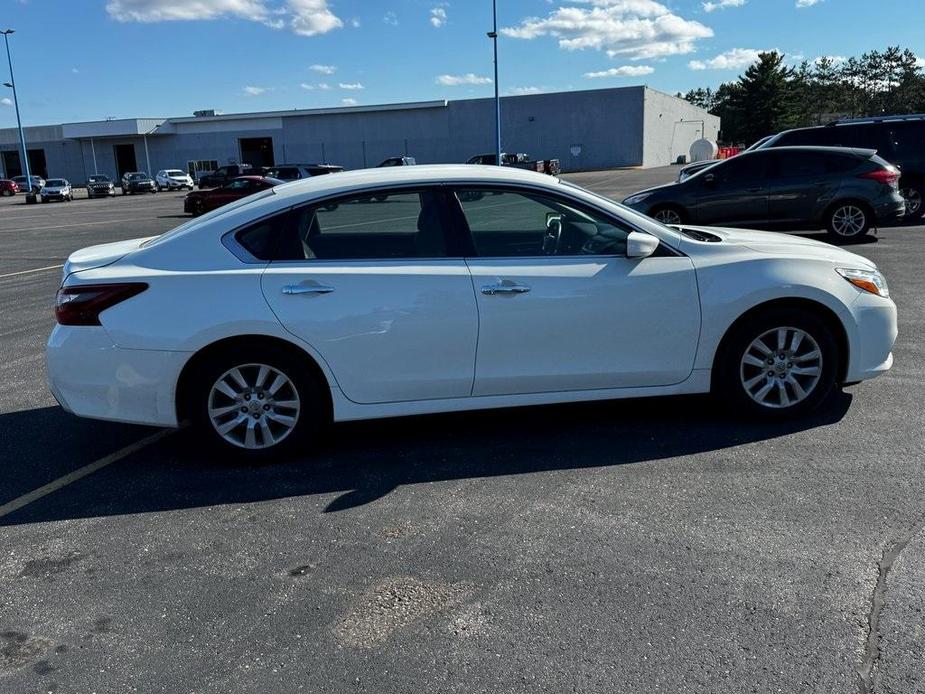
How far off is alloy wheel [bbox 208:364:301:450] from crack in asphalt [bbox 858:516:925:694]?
2.95m

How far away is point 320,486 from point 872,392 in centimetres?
381

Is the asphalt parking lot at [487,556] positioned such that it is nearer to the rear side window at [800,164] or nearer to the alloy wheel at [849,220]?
the rear side window at [800,164]

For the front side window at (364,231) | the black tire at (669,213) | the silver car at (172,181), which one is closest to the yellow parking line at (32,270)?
the black tire at (669,213)

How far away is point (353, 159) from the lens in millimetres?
70688

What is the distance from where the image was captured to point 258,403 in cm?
444

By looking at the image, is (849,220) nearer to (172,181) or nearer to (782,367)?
(782,367)

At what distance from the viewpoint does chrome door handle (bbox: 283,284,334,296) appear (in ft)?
14.1

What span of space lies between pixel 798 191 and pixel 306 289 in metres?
10.8

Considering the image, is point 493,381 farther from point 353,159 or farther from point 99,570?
point 353,159

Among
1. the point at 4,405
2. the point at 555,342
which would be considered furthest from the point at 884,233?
the point at 4,405

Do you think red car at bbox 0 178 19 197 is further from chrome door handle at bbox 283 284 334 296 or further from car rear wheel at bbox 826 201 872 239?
chrome door handle at bbox 283 284 334 296

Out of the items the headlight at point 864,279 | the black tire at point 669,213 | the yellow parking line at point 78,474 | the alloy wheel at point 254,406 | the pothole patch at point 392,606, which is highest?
the headlight at point 864,279

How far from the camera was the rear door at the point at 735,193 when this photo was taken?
12.8 meters

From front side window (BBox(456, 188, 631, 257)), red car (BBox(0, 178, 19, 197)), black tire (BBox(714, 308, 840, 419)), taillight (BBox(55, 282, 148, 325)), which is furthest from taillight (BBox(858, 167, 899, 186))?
red car (BBox(0, 178, 19, 197))
